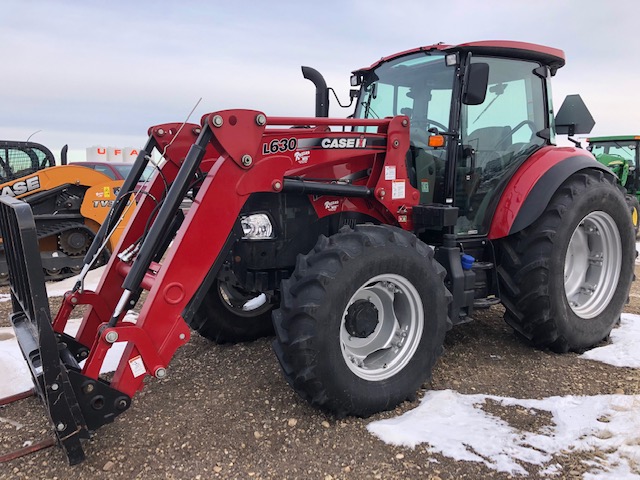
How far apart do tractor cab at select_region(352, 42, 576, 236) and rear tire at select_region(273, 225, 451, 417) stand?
96cm

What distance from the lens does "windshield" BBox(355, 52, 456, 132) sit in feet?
13.5

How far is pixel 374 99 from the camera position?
4684mm

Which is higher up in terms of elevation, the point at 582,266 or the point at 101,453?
the point at 582,266

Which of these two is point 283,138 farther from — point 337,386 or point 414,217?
point 337,386

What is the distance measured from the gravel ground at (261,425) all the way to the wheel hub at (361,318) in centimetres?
52

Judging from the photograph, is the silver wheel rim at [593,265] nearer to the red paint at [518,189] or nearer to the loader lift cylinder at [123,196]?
the red paint at [518,189]

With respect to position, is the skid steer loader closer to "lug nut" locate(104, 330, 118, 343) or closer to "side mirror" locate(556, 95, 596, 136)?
"lug nut" locate(104, 330, 118, 343)

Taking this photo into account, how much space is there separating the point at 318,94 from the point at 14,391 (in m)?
3.10

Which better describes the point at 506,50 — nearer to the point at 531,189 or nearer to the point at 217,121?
the point at 531,189

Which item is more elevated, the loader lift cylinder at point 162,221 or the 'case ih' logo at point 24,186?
the loader lift cylinder at point 162,221

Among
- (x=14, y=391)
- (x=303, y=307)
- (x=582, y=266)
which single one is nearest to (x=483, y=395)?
(x=303, y=307)

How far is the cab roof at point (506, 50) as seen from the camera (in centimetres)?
402

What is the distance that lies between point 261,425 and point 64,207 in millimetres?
5850

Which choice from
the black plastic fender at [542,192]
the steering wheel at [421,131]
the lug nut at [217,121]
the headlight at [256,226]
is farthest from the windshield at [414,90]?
the lug nut at [217,121]
